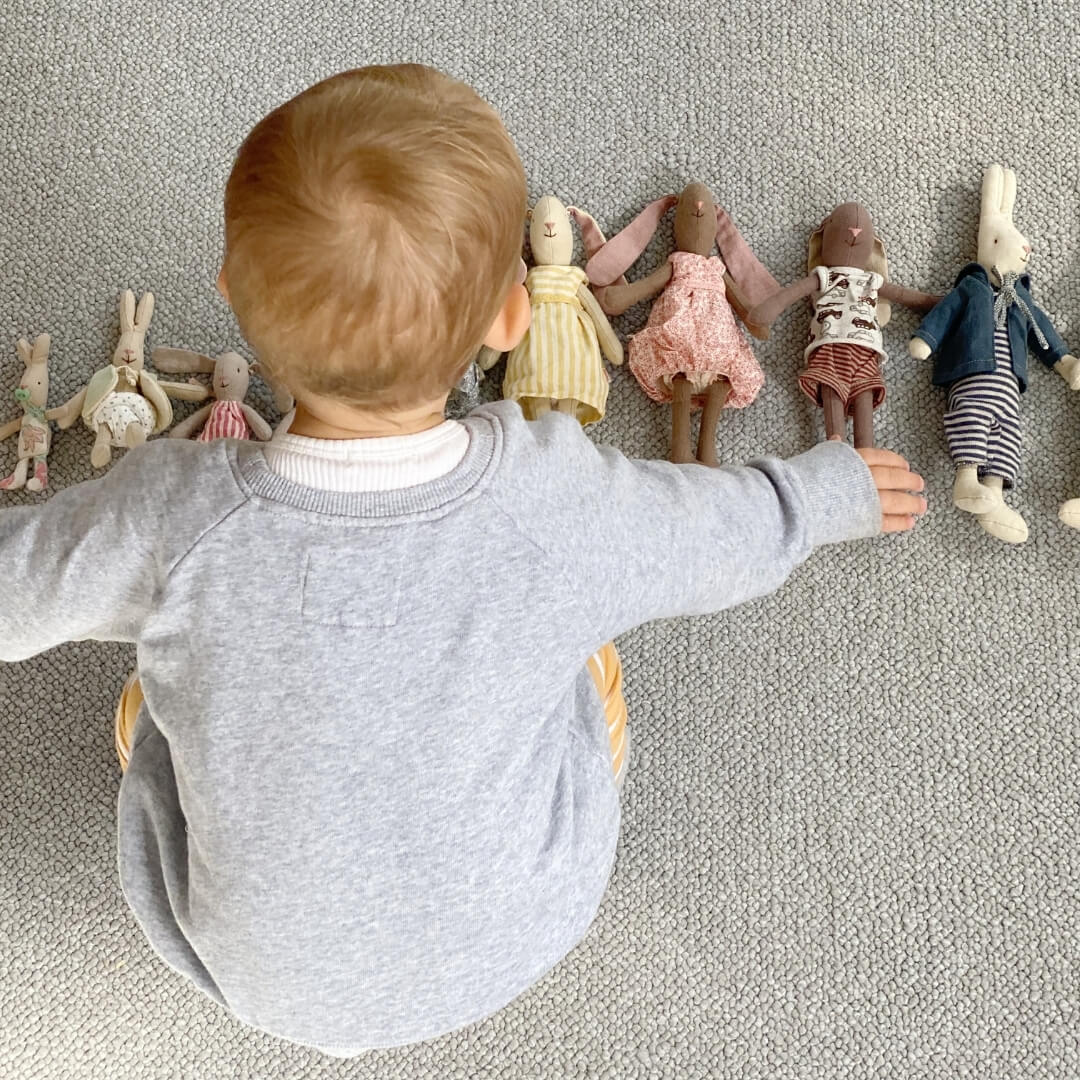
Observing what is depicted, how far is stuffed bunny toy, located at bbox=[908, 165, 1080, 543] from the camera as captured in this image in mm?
959

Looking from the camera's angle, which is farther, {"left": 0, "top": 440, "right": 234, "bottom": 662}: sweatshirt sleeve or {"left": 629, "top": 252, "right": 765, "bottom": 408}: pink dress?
{"left": 629, "top": 252, "right": 765, "bottom": 408}: pink dress

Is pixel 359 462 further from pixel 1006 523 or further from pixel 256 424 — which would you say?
pixel 1006 523

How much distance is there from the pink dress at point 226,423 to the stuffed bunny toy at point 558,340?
0.76 ft

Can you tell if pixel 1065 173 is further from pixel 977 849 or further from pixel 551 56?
pixel 977 849

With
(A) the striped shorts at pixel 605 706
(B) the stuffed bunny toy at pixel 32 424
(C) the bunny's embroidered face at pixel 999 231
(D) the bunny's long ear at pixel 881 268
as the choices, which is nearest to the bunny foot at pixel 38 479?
(B) the stuffed bunny toy at pixel 32 424

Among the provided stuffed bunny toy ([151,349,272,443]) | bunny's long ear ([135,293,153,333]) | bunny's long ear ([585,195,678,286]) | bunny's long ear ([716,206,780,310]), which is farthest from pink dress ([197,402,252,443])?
bunny's long ear ([716,206,780,310])

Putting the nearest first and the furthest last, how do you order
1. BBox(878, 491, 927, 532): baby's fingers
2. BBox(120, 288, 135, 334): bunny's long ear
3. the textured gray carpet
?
1. BBox(878, 491, 927, 532): baby's fingers
2. the textured gray carpet
3. BBox(120, 288, 135, 334): bunny's long ear

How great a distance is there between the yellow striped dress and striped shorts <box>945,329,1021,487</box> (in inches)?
12.4

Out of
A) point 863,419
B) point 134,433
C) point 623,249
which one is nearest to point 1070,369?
point 863,419

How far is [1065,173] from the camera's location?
1067 millimetres

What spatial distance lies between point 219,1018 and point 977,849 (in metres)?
0.64

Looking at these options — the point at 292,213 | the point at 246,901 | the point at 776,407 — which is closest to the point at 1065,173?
the point at 776,407

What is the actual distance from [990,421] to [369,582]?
0.63 metres

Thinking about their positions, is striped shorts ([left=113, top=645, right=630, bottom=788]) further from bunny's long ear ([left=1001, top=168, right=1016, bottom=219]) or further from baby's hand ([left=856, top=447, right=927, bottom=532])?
bunny's long ear ([left=1001, top=168, right=1016, bottom=219])
